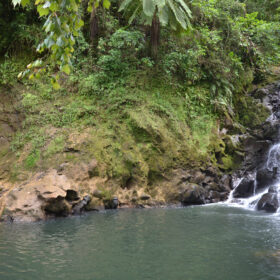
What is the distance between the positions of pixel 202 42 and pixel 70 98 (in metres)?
7.14

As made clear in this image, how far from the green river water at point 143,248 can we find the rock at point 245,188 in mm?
3105

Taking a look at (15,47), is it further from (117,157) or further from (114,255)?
(114,255)

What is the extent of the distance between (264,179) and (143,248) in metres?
7.44

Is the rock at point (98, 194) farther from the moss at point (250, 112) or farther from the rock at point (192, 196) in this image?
the moss at point (250, 112)

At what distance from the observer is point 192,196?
1063cm

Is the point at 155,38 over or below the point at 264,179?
over

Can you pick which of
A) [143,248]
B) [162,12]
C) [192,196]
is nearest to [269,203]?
[192,196]

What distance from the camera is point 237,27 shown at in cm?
1545

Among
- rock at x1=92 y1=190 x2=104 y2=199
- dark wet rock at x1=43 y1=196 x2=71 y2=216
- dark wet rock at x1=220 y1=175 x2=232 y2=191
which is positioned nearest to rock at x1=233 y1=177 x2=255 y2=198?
dark wet rock at x1=220 y1=175 x2=232 y2=191

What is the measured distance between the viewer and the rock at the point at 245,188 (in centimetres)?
1138

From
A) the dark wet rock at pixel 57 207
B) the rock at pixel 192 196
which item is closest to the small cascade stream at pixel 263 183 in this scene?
the rock at pixel 192 196

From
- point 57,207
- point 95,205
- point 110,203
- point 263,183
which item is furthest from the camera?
point 263,183

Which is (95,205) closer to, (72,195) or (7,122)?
(72,195)

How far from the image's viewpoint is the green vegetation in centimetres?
1048
